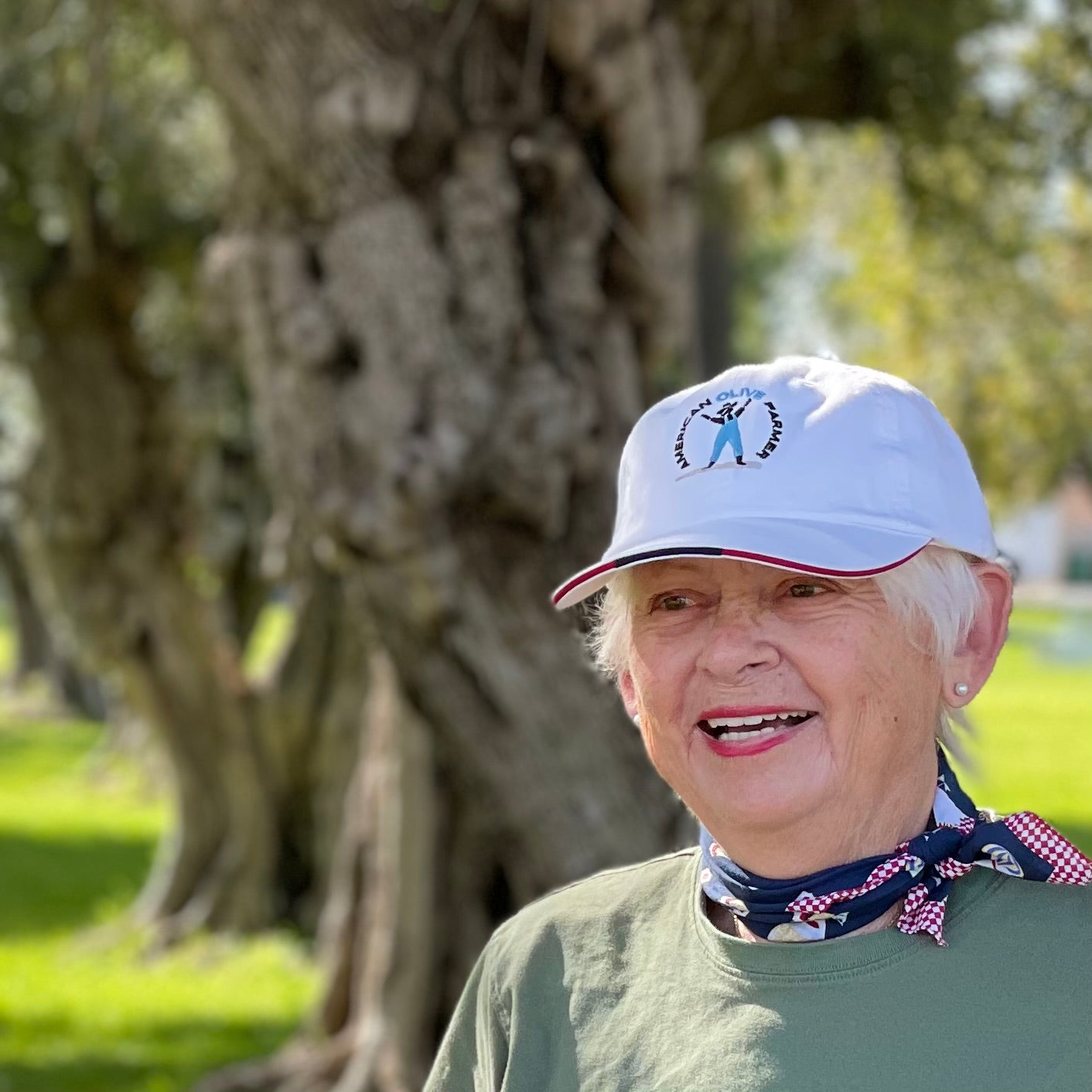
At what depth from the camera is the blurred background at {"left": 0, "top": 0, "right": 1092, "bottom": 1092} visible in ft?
14.3

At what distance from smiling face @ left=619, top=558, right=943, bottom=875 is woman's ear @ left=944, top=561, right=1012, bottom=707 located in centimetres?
3

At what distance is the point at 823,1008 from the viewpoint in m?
1.84

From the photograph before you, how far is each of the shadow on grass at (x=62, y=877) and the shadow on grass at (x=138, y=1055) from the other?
3447 millimetres

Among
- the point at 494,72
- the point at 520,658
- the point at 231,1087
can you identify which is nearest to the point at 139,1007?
the point at 231,1087

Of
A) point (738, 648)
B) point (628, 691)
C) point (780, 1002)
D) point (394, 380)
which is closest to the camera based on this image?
point (780, 1002)

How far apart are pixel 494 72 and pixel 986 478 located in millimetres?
9729

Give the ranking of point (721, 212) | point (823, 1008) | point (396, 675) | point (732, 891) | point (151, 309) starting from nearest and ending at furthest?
point (823, 1008) < point (732, 891) < point (396, 675) < point (721, 212) < point (151, 309)

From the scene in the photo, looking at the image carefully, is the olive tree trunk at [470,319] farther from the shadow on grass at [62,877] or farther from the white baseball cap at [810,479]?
the shadow on grass at [62,877]

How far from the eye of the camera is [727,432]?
77.4 inches

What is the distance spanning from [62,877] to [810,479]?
13480 mm

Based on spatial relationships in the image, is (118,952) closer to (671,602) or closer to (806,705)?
(671,602)

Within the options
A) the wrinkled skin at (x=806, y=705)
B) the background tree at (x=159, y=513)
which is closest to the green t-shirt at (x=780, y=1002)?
the wrinkled skin at (x=806, y=705)

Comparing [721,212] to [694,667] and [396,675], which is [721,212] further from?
[694,667]

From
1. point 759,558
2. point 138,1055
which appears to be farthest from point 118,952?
point 759,558
